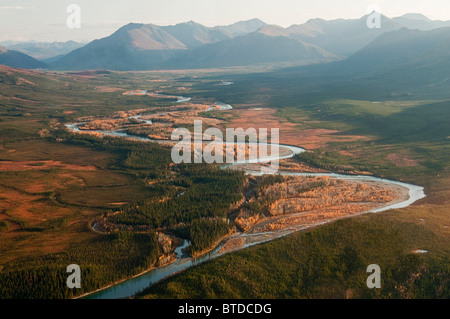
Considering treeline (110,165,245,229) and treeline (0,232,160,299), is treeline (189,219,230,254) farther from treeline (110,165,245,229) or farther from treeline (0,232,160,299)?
treeline (0,232,160,299)

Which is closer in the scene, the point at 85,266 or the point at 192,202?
the point at 85,266

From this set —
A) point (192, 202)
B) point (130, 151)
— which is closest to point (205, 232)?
point (192, 202)

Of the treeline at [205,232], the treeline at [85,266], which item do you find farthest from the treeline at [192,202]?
the treeline at [85,266]

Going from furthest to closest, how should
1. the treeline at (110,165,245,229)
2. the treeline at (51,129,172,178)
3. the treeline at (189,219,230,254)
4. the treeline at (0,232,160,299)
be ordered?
the treeline at (51,129,172,178), the treeline at (110,165,245,229), the treeline at (189,219,230,254), the treeline at (0,232,160,299)

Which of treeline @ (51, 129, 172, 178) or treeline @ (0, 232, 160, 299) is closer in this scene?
treeline @ (0, 232, 160, 299)

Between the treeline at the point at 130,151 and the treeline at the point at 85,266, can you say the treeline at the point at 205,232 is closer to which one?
the treeline at the point at 85,266

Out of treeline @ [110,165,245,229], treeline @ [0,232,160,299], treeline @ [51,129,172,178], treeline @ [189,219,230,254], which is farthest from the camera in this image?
treeline @ [51,129,172,178]

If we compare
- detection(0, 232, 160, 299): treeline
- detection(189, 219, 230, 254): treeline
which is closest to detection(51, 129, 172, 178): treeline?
detection(189, 219, 230, 254): treeline

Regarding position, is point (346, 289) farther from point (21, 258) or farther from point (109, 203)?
point (109, 203)

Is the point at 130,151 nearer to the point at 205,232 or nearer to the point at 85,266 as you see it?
the point at 205,232
